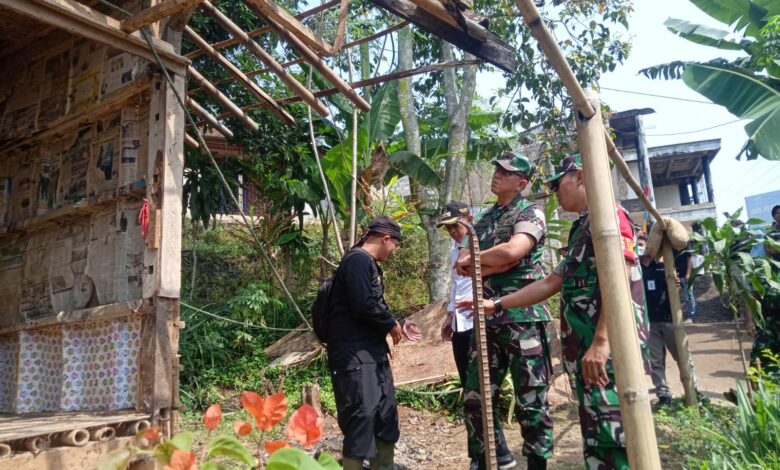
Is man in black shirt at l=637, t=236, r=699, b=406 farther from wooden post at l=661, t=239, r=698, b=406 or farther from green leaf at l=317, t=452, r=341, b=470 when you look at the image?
green leaf at l=317, t=452, r=341, b=470

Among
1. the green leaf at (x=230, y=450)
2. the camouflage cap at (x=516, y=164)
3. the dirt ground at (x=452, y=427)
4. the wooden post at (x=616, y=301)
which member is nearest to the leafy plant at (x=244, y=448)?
the green leaf at (x=230, y=450)

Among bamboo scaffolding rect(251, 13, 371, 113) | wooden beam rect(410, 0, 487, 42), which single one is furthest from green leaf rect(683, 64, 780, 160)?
bamboo scaffolding rect(251, 13, 371, 113)

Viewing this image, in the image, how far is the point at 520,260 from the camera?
3.33m

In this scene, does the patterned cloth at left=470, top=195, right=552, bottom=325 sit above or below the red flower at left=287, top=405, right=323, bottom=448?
above

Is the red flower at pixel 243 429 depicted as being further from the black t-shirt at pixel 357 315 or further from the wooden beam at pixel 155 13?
the wooden beam at pixel 155 13

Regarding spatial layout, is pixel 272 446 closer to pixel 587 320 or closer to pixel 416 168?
pixel 587 320

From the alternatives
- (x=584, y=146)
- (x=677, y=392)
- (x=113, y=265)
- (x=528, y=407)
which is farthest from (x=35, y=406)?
(x=677, y=392)

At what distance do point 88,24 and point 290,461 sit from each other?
274 cm

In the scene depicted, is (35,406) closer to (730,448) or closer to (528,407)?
(528,407)

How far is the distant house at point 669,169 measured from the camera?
17.0 metres

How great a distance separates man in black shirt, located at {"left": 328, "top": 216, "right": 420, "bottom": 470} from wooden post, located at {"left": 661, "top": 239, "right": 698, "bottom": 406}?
107 inches

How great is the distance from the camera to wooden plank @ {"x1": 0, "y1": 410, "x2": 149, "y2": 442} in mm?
2553

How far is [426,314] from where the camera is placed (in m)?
6.61

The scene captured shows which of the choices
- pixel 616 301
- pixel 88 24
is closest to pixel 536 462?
pixel 616 301
